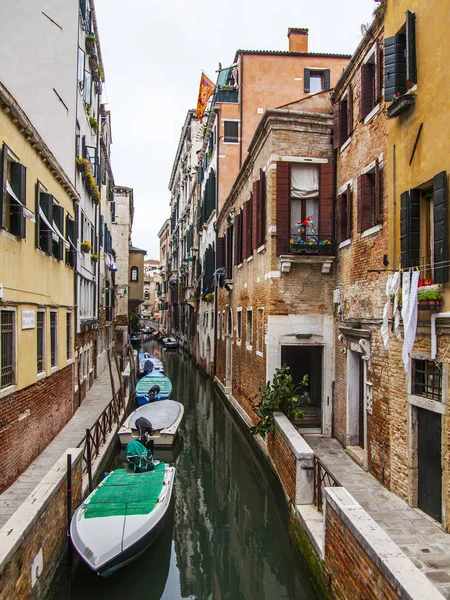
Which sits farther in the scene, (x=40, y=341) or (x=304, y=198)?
(x=304, y=198)

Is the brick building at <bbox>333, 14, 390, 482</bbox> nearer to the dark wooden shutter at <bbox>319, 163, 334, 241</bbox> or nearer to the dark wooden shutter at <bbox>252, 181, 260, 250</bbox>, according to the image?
the dark wooden shutter at <bbox>319, 163, 334, 241</bbox>

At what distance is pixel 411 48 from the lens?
6.85m

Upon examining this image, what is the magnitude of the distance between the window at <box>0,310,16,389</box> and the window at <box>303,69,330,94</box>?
52.1 feet

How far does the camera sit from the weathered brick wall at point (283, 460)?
809 cm

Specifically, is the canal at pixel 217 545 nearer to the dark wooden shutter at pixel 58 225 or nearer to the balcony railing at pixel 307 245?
the balcony railing at pixel 307 245

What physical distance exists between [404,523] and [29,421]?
6.47 m

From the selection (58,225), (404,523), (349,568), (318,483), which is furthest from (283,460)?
(58,225)

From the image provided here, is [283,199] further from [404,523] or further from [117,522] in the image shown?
[117,522]

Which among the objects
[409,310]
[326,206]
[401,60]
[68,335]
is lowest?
[68,335]

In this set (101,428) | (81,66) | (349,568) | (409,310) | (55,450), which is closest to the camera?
(349,568)

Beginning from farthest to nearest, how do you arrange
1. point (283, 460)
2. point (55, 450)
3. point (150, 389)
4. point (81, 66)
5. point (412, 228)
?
point (150, 389) → point (81, 66) → point (55, 450) → point (283, 460) → point (412, 228)

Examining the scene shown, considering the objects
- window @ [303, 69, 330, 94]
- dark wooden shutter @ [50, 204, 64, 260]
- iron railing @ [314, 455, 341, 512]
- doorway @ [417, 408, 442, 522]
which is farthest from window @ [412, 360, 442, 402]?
window @ [303, 69, 330, 94]

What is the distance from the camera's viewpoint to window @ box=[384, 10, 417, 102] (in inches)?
269

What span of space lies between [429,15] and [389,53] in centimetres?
75
